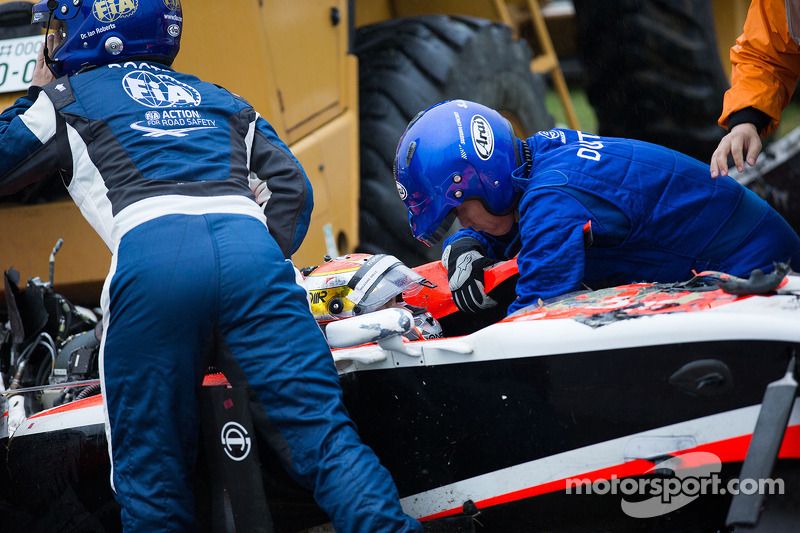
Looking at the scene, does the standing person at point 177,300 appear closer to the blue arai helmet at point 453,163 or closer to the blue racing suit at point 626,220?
the blue arai helmet at point 453,163

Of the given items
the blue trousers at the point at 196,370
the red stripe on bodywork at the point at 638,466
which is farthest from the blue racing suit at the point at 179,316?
the red stripe on bodywork at the point at 638,466

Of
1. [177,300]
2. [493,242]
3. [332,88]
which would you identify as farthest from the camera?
[332,88]

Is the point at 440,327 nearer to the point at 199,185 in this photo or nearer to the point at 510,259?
the point at 510,259

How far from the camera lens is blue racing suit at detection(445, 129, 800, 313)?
322 cm

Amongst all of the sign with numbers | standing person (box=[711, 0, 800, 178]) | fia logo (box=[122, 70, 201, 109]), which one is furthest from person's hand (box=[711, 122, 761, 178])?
the sign with numbers

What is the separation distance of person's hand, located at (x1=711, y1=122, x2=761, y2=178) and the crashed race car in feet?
2.12

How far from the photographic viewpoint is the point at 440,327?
365 cm

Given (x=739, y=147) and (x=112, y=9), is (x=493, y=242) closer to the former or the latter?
(x=739, y=147)

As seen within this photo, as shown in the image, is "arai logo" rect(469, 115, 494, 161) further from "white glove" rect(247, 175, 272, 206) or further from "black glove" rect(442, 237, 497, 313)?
"white glove" rect(247, 175, 272, 206)

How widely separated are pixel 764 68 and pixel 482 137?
106cm

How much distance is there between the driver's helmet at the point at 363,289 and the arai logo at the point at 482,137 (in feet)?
1.53

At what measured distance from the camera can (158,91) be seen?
3.30 meters

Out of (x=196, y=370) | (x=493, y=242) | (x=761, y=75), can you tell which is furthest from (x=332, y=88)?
(x=196, y=370)

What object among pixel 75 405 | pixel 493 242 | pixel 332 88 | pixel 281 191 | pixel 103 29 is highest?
pixel 103 29
